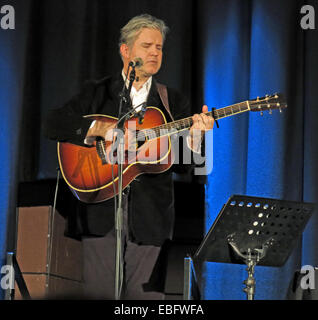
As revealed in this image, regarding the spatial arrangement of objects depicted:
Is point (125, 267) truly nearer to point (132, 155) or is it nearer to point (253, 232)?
point (132, 155)

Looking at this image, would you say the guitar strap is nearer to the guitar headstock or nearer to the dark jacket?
the dark jacket

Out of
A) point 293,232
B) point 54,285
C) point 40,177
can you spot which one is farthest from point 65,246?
point 293,232

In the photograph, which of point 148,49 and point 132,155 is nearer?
point 132,155

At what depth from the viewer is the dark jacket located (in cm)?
312

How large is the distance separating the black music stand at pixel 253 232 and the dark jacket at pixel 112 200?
0.52 meters

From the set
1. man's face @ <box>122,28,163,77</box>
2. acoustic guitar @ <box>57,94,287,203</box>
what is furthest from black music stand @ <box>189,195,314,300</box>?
man's face @ <box>122,28,163,77</box>

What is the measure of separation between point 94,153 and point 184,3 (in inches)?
54.0

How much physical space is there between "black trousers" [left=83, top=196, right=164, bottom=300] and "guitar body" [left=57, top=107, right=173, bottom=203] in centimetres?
16

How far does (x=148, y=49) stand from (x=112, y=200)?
0.95m

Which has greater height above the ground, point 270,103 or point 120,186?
point 270,103

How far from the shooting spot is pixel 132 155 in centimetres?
308

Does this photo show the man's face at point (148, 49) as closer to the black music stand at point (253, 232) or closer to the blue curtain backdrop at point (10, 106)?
the blue curtain backdrop at point (10, 106)

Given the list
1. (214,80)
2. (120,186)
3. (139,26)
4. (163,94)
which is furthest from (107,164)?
(214,80)
